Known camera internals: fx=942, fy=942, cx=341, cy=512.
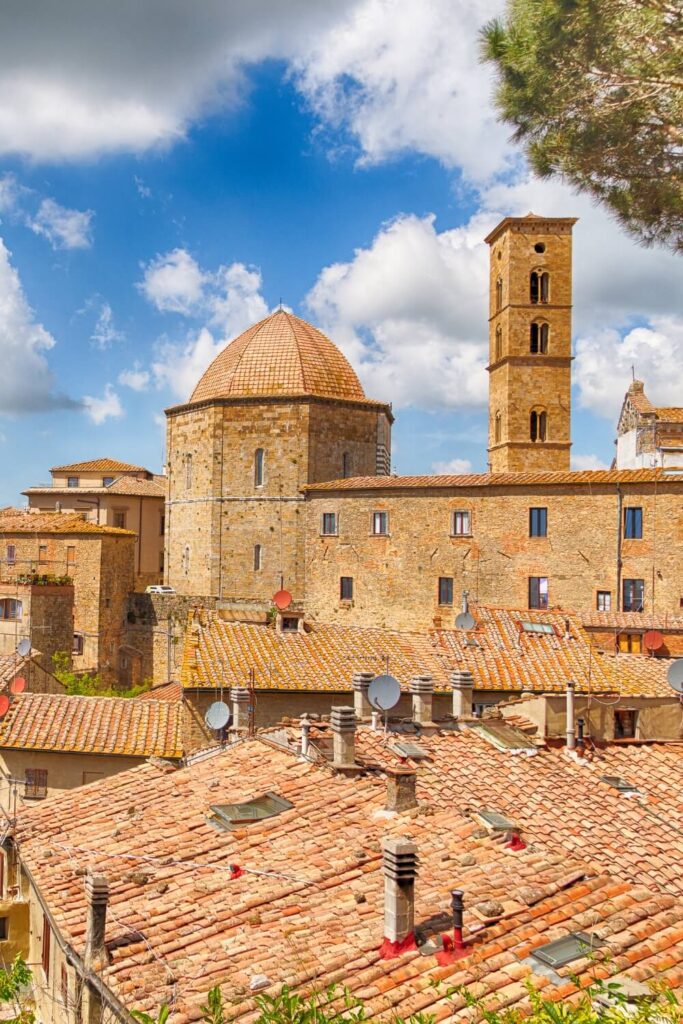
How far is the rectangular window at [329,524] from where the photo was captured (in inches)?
1396

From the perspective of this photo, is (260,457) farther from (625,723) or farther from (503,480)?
(625,723)

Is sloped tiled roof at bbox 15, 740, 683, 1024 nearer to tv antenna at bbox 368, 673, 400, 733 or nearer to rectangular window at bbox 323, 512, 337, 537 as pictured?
tv antenna at bbox 368, 673, 400, 733

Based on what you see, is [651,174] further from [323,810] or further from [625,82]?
[323,810]

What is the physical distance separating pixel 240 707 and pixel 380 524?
1840 centimetres

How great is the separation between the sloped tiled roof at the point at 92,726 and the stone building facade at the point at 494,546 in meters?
12.5

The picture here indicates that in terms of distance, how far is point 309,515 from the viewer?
36.4 metres

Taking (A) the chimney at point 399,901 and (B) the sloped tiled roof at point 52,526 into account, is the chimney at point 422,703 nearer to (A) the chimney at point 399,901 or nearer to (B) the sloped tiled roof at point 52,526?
(A) the chimney at point 399,901

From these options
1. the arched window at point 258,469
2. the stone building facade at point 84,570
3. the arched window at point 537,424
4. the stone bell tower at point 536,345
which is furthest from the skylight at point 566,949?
the arched window at point 537,424

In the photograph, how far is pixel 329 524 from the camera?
35.7 m

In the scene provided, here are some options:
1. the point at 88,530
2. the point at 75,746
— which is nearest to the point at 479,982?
the point at 75,746

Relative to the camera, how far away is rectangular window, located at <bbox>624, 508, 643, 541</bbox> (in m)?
30.1

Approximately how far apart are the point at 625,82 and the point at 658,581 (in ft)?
73.2

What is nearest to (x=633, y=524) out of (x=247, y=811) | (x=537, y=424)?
(x=537, y=424)

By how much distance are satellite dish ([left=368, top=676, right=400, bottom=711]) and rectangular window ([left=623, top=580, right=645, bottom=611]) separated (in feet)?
62.1
